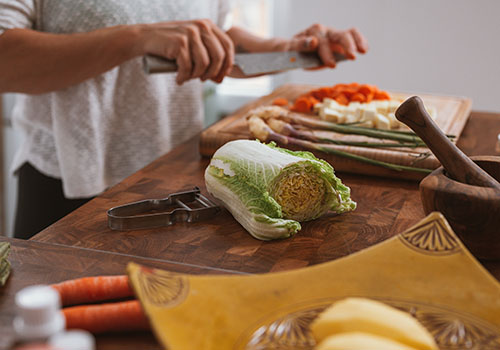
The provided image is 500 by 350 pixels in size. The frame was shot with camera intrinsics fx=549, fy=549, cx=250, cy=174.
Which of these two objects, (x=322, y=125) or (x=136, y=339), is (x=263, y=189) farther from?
(x=322, y=125)

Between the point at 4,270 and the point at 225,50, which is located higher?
the point at 225,50

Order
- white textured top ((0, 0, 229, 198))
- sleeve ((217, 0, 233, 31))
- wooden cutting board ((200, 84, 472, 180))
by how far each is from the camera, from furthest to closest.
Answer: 1. sleeve ((217, 0, 233, 31))
2. white textured top ((0, 0, 229, 198))
3. wooden cutting board ((200, 84, 472, 180))

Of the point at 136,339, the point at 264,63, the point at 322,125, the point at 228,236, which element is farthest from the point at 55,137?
the point at 136,339

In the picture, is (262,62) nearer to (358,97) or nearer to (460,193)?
(358,97)

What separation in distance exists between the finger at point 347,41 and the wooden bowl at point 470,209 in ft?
3.64

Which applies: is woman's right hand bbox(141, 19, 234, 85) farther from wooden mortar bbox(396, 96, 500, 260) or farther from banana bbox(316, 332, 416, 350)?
banana bbox(316, 332, 416, 350)

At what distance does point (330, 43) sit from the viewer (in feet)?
6.59

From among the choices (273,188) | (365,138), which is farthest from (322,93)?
(273,188)

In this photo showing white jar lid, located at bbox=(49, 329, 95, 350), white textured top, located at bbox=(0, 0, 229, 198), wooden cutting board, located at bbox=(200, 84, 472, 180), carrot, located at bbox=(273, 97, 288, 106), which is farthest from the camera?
carrot, located at bbox=(273, 97, 288, 106)

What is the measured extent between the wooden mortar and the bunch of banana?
32 cm

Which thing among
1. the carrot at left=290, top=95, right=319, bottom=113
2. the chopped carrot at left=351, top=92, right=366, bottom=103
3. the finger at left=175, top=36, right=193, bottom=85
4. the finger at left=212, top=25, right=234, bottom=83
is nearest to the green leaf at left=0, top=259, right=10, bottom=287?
the finger at left=175, top=36, right=193, bottom=85

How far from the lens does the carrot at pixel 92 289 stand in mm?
748

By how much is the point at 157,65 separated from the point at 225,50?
7.9 inches

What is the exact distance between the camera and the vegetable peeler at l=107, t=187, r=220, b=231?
103cm
